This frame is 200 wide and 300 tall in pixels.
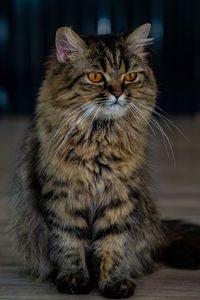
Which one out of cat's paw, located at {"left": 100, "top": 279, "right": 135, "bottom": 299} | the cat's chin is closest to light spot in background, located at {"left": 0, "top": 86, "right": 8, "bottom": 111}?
the cat's chin

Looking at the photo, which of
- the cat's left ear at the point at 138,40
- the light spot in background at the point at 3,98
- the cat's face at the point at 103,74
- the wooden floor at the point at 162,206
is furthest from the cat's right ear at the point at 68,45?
the light spot in background at the point at 3,98

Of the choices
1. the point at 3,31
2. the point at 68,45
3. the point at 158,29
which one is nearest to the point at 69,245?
the point at 68,45

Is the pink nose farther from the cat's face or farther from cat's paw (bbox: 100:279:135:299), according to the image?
cat's paw (bbox: 100:279:135:299)

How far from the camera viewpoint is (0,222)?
2.63 m

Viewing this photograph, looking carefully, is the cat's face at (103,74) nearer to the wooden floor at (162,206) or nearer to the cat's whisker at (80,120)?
the cat's whisker at (80,120)

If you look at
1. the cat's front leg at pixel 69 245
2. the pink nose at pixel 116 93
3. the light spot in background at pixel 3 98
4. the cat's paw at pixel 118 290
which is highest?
the pink nose at pixel 116 93

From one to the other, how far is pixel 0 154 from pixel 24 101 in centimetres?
228

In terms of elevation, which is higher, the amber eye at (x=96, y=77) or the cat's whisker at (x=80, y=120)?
the amber eye at (x=96, y=77)

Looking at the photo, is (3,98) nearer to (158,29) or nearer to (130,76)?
(158,29)

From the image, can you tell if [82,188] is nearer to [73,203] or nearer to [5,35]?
[73,203]

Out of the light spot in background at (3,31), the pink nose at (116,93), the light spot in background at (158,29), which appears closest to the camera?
the pink nose at (116,93)

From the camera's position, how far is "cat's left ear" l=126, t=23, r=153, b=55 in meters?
2.00

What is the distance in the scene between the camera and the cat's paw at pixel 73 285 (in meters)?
1.90

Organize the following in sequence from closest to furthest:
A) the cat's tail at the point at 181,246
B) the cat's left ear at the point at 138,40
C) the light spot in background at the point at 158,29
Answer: the cat's left ear at the point at 138,40 → the cat's tail at the point at 181,246 → the light spot in background at the point at 158,29
